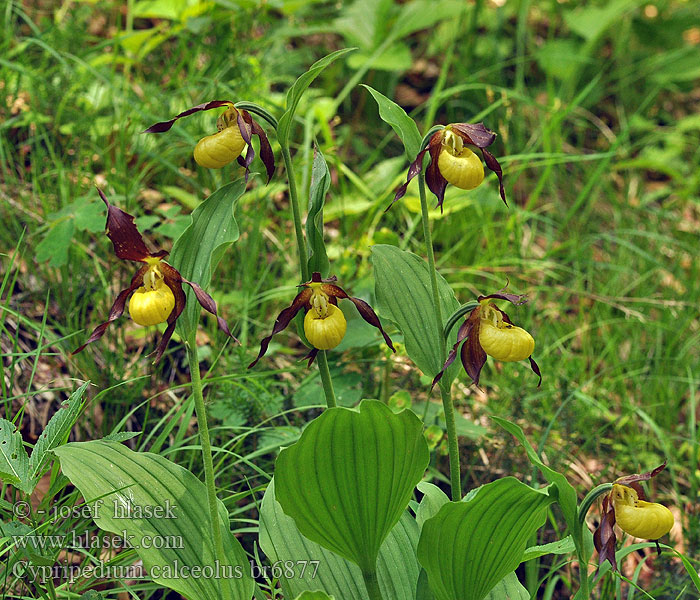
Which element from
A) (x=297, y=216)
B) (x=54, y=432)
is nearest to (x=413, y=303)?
(x=297, y=216)

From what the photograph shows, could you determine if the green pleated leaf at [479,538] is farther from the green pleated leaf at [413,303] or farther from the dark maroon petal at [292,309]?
the dark maroon petal at [292,309]

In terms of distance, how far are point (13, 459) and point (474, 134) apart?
83 cm

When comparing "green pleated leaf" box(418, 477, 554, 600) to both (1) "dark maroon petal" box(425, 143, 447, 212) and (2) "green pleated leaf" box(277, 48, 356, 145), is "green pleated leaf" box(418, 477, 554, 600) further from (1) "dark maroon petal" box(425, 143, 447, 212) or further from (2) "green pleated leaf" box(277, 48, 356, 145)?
(2) "green pleated leaf" box(277, 48, 356, 145)

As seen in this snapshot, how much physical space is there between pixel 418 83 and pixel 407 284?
2.38m

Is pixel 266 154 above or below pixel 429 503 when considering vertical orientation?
above

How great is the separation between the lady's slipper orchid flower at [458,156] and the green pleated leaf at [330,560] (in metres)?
0.54

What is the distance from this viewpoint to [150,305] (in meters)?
0.90

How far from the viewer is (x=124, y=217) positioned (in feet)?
3.00

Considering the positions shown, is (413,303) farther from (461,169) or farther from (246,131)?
(246,131)

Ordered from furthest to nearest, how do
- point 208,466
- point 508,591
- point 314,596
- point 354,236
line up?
point 354,236 → point 508,591 → point 208,466 → point 314,596

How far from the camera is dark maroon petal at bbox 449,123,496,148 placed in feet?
3.18

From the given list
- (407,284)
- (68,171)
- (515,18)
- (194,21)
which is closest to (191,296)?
(407,284)

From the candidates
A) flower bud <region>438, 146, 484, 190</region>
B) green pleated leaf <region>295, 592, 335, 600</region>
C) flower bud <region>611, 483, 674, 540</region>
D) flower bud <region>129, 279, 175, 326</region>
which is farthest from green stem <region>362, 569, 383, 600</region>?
flower bud <region>438, 146, 484, 190</region>

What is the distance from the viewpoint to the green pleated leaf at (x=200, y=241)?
3.26ft
